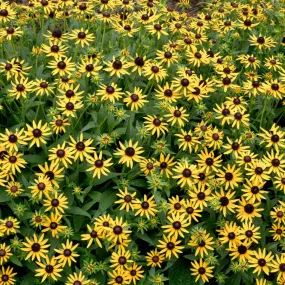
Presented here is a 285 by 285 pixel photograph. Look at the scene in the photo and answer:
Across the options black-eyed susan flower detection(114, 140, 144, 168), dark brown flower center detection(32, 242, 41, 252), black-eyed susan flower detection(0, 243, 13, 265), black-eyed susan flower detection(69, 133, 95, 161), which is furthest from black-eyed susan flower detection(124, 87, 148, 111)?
black-eyed susan flower detection(0, 243, 13, 265)

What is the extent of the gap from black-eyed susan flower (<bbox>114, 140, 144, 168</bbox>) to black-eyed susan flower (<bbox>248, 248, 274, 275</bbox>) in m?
0.91

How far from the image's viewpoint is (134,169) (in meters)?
3.66

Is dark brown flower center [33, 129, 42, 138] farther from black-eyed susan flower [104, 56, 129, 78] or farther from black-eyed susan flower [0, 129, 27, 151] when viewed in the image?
black-eyed susan flower [104, 56, 129, 78]

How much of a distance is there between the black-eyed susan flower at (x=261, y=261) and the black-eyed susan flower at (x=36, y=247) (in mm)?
1218

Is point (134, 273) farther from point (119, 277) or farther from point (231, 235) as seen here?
point (231, 235)

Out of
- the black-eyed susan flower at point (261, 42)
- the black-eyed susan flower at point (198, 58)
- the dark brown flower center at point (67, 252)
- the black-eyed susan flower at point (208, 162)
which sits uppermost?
the black-eyed susan flower at point (261, 42)

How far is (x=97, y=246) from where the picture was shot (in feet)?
11.3

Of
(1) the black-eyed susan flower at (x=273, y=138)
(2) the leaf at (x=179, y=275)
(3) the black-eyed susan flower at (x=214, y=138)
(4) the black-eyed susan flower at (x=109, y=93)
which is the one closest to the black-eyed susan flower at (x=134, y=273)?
(2) the leaf at (x=179, y=275)

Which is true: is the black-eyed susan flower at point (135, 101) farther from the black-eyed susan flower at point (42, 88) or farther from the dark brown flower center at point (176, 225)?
the dark brown flower center at point (176, 225)

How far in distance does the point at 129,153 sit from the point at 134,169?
20cm

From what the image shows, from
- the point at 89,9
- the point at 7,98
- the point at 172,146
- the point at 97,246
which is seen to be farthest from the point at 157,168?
the point at 89,9

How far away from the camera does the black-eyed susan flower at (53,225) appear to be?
333 cm

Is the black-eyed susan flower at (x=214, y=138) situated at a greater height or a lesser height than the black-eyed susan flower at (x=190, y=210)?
greater

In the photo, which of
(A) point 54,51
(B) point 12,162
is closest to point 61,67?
(A) point 54,51
